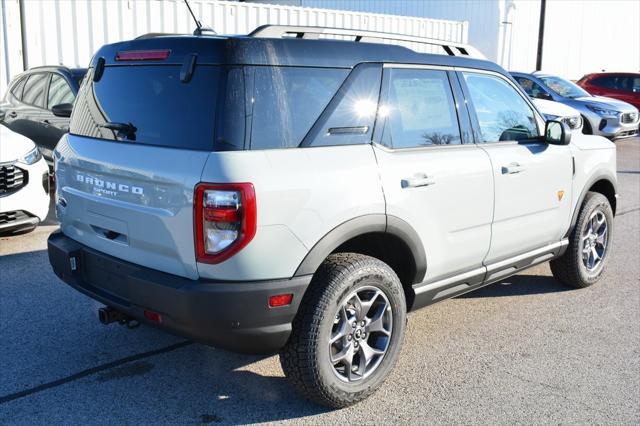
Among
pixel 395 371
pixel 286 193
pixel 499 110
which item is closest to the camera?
pixel 286 193

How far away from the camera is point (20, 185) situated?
20.5 feet

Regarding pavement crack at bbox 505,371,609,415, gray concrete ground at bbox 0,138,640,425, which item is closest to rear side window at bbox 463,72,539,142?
gray concrete ground at bbox 0,138,640,425

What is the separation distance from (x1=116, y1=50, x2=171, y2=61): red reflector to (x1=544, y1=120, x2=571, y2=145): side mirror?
2774 millimetres

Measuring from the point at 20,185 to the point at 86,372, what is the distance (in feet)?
9.90

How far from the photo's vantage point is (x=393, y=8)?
27297 mm

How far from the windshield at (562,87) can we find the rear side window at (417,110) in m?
12.0

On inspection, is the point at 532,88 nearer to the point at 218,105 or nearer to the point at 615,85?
the point at 615,85

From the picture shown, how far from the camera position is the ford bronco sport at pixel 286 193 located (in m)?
3.01

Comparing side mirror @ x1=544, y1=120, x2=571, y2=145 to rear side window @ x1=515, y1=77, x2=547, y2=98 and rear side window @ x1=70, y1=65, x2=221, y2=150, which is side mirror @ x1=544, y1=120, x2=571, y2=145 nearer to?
rear side window @ x1=70, y1=65, x2=221, y2=150

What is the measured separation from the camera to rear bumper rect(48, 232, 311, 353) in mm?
2986

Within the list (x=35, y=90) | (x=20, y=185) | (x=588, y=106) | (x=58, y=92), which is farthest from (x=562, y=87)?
(x=20, y=185)

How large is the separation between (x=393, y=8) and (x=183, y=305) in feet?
85.6

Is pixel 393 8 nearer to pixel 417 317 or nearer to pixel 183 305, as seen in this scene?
pixel 417 317

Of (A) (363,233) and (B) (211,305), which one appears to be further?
(A) (363,233)
